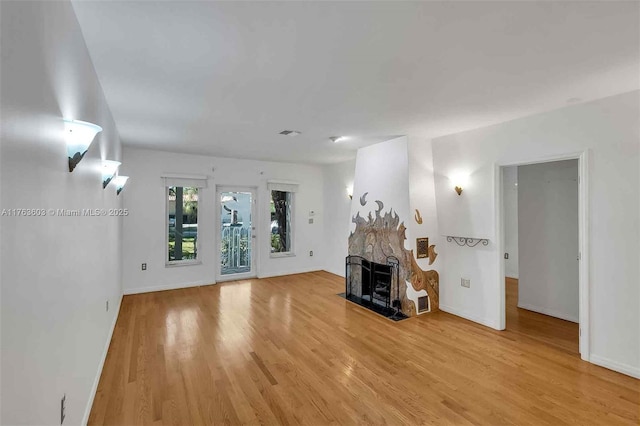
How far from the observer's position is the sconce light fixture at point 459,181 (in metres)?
3.99

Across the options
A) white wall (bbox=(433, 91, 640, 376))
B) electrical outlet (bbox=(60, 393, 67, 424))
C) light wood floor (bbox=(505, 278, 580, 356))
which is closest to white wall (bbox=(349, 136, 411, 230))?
white wall (bbox=(433, 91, 640, 376))

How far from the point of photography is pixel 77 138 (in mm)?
1590

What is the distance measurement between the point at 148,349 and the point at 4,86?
2981 millimetres

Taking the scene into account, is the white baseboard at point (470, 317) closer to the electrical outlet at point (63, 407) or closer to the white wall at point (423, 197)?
the white wall at point (423, 197)

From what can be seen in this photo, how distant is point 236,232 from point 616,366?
228 inches

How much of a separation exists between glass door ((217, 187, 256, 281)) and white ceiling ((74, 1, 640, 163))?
2641mm

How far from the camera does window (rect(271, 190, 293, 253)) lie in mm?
6586

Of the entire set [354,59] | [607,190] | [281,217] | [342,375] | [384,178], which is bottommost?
[342,375]

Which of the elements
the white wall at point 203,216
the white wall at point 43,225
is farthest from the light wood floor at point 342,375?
the white wall at point 203,216

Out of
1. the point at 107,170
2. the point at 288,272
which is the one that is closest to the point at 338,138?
the point at 107,170

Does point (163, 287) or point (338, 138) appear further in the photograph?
point (163, 287)

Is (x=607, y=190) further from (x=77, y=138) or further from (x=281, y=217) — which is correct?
(x=281, y=217)

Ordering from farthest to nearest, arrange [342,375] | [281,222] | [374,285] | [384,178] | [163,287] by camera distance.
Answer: [281,222] → [163,287] → [374,285] → [384,178] → [342,375]

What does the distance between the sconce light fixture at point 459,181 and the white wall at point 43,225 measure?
13.3 feet
